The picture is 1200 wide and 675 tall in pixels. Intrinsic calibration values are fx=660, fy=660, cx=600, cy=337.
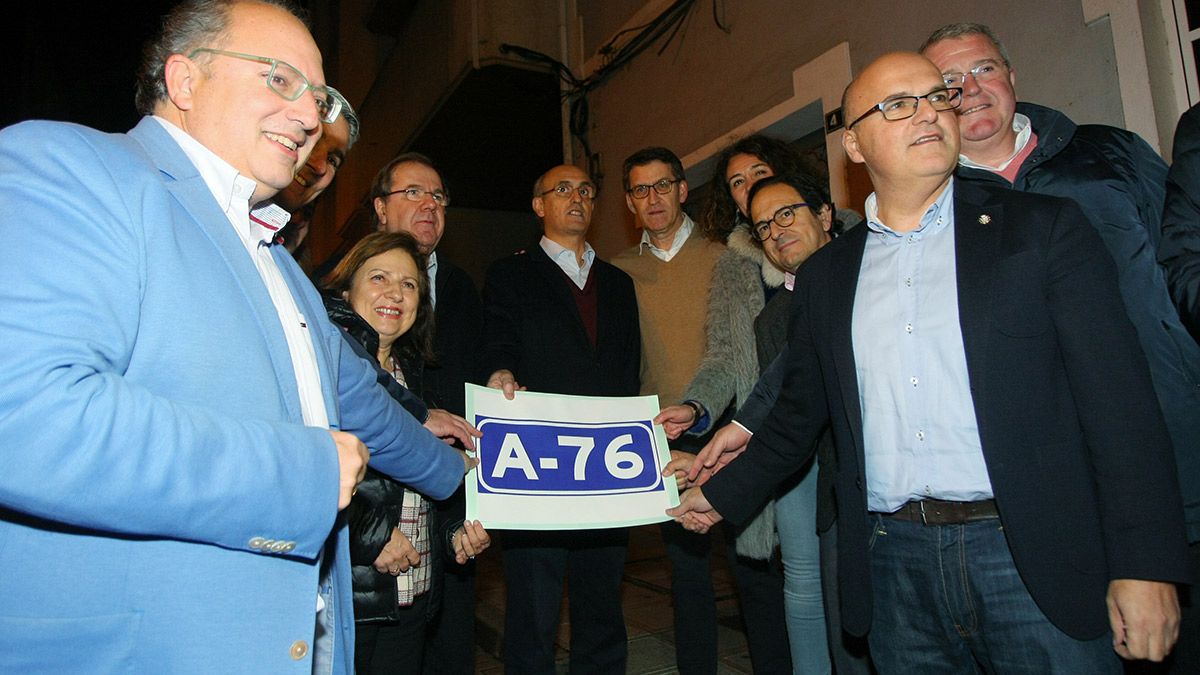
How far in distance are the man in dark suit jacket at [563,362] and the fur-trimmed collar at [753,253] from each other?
572mm

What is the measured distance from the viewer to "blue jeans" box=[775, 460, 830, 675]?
7.80ft

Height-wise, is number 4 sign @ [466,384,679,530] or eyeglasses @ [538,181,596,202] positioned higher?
eyeglasses @ [538,181,596,202]

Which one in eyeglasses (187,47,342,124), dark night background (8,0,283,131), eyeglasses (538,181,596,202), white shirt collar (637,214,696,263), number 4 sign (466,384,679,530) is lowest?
number 4 sign (466,384,679,530)

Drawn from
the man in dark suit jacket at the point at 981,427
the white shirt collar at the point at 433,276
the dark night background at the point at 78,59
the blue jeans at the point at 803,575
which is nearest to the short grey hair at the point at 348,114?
the white shirt collar at the point at 433,276

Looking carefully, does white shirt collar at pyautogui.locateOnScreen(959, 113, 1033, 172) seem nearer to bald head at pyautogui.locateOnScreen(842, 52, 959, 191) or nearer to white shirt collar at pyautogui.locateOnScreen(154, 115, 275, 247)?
bald head at pyautogui.locateOnScreen(842, 52, 959, 191)

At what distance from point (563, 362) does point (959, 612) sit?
1810 mm

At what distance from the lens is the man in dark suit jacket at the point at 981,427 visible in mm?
1324

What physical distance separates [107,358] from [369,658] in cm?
148

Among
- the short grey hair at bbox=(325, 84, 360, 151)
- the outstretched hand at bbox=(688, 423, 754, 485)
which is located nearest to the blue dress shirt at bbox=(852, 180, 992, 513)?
the outstretched hand at bbox=(688, 423, 754, 485)

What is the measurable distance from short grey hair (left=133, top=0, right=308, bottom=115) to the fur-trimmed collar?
2.00 metres

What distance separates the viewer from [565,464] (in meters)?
2.38

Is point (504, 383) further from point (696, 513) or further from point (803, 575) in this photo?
point (803, 575)

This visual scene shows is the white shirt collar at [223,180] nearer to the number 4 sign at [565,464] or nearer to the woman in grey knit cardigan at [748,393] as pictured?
the number 4 sign at [565,464]

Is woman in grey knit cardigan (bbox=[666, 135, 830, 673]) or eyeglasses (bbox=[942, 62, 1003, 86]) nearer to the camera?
eyeglasses (bbox=[942, 62, 1003, 86])
